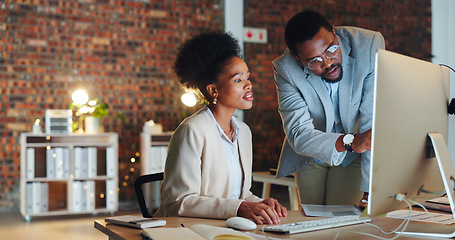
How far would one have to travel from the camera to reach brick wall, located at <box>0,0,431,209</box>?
17.9 ft

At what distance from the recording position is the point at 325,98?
2078 millimetres

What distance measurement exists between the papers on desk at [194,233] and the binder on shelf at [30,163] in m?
4.07

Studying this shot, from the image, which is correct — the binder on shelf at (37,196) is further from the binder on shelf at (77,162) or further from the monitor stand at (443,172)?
the monitor stand at (443,172)

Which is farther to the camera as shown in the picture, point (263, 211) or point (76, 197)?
point (76, 197)

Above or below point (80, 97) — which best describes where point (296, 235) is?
below

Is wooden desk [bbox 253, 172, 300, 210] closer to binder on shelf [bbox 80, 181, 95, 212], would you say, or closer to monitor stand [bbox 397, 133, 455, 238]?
monitor stand [bbox 397, 133, 455, 238]

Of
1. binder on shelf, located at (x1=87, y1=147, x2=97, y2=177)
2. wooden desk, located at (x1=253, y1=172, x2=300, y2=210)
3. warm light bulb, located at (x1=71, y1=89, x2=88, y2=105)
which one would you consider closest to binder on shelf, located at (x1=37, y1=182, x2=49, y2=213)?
binder on shelf, located at (x1=87, y1=147, x2=97, y2=177)

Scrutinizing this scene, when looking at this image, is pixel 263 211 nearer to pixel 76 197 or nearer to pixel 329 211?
pixel 329 211

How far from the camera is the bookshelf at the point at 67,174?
501cm

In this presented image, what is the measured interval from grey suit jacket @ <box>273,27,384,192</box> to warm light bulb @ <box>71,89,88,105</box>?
3693 millimetres

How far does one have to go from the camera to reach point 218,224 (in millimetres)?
1456

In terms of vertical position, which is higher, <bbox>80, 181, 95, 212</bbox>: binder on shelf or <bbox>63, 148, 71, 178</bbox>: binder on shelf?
<bbox>63, 148, 71, 178</bbox>: binder on shelf

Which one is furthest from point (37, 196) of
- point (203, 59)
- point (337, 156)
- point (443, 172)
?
point (443, 172)

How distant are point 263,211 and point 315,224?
0.16 meters
